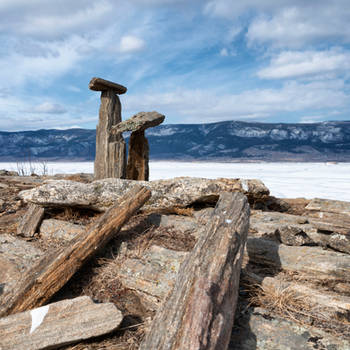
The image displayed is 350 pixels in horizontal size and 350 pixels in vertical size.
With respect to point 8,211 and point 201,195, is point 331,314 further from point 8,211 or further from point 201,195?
point 8,211

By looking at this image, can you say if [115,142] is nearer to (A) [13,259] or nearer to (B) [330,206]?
(A) [13,259]

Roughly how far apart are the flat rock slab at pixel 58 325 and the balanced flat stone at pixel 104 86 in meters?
6.77

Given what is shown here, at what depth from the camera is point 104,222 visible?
16.8 feet

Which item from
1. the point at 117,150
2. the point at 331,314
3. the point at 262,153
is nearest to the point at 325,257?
the point at 331,314

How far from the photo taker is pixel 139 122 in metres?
8.87

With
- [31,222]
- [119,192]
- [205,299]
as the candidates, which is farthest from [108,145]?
[205,299]

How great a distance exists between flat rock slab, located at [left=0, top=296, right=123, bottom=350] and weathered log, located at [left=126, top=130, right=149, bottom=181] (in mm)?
6232

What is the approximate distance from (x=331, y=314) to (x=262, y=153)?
345 feet

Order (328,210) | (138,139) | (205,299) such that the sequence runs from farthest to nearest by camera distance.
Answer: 1. (138,139)
2. (328,210)
3. (205,299)

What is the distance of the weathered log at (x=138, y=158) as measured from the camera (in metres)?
9.49

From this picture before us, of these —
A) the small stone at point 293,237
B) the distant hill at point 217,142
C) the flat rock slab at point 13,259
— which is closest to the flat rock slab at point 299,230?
the small stone at point 293,237

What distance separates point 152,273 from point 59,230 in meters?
2.77

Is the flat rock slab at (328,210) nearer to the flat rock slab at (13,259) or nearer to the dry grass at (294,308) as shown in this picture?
the dry grass at (294,308)

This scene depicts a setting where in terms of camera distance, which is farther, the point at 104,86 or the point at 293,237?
the point at 104,86
